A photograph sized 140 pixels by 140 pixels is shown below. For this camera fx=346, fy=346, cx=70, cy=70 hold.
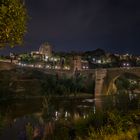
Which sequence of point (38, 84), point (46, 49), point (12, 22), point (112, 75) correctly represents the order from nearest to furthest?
point (12, 22) → point (112, 75) → point (38, 84) → point (46, 49)

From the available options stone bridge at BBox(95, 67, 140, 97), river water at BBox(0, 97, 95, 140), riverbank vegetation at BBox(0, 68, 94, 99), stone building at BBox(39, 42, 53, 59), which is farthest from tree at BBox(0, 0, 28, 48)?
stone building at BBox(39, 42, 53, 59)

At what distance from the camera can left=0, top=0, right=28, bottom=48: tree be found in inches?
428

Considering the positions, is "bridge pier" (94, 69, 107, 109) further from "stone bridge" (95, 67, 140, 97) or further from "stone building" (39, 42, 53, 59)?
"stone building" (39, 42, 53, 59)

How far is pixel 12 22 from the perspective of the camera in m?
11.3

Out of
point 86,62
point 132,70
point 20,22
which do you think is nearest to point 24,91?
point 132,70

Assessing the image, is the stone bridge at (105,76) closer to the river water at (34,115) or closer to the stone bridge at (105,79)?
the stone bridge at (105,79)

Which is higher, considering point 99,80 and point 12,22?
point 12,22

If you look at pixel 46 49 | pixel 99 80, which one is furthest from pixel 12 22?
pixel 46 49

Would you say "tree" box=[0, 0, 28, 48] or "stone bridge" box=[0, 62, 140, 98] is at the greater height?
"tree" box=[0, 0, 28, 48]

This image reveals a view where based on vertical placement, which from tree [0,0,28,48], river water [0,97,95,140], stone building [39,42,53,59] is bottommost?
river water [0,97,95,140]

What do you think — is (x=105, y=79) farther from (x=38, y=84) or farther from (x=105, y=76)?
(x=38, y=84)

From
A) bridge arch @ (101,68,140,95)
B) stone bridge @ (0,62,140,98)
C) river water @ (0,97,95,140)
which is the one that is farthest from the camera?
stone bridge @ (0,62,140,98)

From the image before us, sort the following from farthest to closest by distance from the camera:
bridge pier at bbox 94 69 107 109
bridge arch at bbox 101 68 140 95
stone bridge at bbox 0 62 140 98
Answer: bridge pier at bbox 94 69 107 109, stone bridge at bbox 0 62 140 98, bridge arch at bbox 101 68 140 95

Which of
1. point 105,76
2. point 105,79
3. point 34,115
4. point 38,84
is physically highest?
point 105,76
